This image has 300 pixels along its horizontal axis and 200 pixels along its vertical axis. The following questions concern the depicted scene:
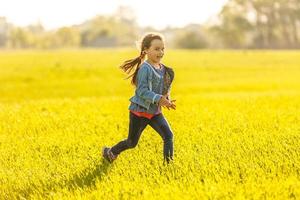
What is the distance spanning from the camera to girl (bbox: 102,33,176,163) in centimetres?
657

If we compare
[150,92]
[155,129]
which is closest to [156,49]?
[150,92]

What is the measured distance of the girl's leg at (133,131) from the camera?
691 cm

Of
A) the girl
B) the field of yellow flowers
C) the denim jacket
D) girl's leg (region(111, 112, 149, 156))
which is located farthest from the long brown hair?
the field of yellow flowers

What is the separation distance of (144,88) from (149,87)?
0.07 metres

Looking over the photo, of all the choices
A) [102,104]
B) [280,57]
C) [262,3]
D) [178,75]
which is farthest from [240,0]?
[102,104]

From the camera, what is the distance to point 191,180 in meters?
6.00

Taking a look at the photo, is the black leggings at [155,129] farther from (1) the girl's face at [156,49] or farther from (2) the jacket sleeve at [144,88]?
(1) the girl's face at [156,49]

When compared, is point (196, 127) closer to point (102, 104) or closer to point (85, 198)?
point (85, 198)

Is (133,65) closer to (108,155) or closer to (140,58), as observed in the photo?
(140,58)

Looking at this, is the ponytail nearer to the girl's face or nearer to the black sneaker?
the girl's face

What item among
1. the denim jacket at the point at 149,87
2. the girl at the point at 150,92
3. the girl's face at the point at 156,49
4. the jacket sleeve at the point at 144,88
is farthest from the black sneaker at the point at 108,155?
the girl's face at the point at 156,49

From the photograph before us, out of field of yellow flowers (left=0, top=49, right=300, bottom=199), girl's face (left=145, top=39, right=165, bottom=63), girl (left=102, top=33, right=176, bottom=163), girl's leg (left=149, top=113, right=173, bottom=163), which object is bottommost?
field of yellow flowers (left=0, top=49, right=300, bottom=199)

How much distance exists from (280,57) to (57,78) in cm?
2650

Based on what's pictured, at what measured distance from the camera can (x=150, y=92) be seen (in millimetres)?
6527
